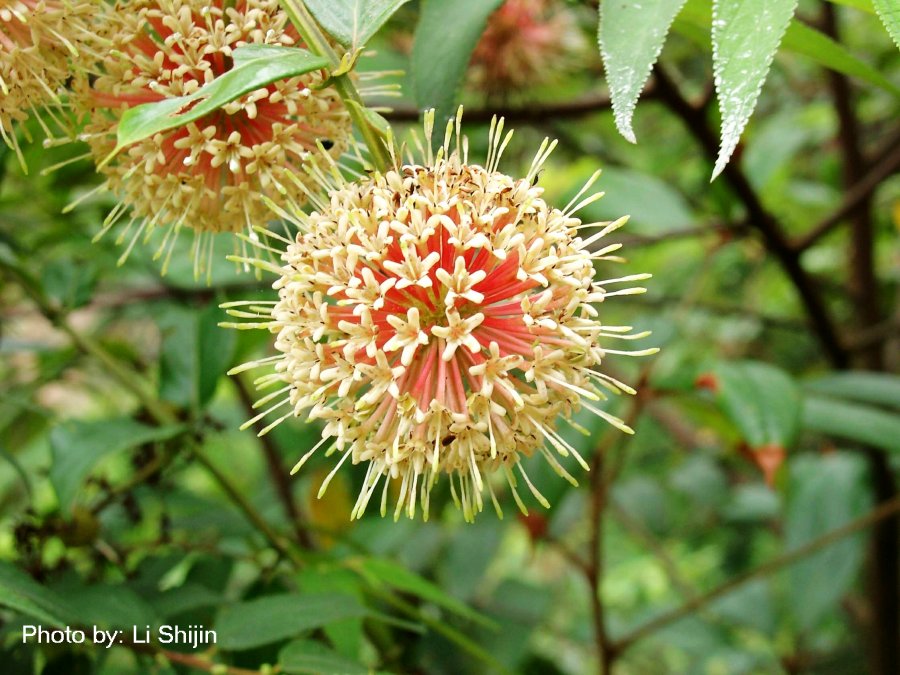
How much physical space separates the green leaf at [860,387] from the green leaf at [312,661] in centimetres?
88

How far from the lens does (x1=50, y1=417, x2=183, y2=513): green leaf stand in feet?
2.54

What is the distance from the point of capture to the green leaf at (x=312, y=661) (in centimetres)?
64

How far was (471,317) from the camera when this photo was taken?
583mm

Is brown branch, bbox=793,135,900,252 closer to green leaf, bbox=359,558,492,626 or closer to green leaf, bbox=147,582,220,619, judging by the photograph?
green leaf, bbox=359,558,492,626

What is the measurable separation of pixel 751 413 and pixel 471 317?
20.5 inches

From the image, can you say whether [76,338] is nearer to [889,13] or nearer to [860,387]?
[889,13]

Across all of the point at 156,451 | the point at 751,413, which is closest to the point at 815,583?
the point at 751,413

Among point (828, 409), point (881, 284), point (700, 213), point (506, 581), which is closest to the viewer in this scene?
point (828, 409)

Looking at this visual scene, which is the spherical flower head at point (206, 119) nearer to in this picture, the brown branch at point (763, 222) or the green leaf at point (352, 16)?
the green leaf at point (352, 16)

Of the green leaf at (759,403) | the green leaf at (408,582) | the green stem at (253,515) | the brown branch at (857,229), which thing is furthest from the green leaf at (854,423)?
the green stem at (253,515)

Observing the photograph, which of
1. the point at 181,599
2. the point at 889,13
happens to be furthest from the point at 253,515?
the point at 889,13

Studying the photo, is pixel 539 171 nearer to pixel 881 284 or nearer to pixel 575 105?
pixel 575 105

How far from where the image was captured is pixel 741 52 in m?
0.52

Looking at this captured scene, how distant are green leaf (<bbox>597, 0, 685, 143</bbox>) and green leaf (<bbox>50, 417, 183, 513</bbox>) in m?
0.52
